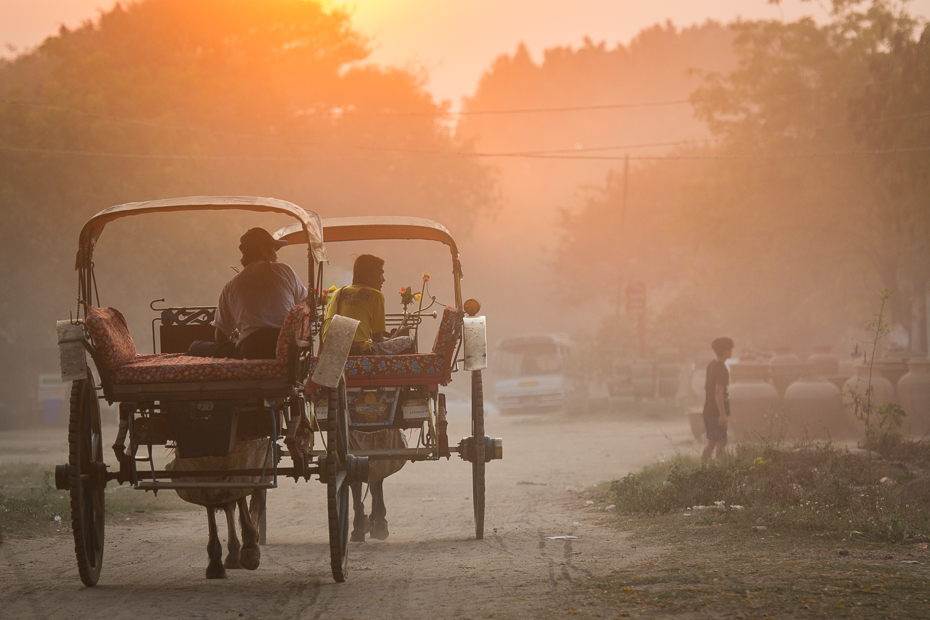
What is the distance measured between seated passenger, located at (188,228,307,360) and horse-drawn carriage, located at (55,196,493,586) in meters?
0.20

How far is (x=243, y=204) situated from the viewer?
20.0 feet

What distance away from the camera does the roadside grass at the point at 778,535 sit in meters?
5.05

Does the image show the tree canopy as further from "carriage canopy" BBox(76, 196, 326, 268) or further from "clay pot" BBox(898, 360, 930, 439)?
"carriage canopy" BBox(76, 196, 326, 268)

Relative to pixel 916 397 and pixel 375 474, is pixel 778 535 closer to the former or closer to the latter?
pixel 375 474

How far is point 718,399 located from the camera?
1312 cm

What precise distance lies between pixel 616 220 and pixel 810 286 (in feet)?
55.4

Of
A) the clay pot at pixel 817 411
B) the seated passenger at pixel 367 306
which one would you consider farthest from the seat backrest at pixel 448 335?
the clay pot at pixel 817 411

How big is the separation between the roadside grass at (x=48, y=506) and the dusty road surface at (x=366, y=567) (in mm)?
417

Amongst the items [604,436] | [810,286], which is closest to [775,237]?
[810,286]

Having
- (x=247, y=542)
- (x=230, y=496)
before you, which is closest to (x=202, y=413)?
(x=230, y=496)

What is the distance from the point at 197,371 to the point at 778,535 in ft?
15.1

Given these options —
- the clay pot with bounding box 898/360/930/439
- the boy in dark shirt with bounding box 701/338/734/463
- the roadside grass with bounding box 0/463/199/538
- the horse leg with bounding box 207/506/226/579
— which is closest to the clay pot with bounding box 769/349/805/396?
the clay pot with bounding box 898/360/930/439

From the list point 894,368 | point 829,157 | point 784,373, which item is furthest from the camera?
point 829,157

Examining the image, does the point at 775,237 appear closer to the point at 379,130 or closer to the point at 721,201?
the point at 721,201
